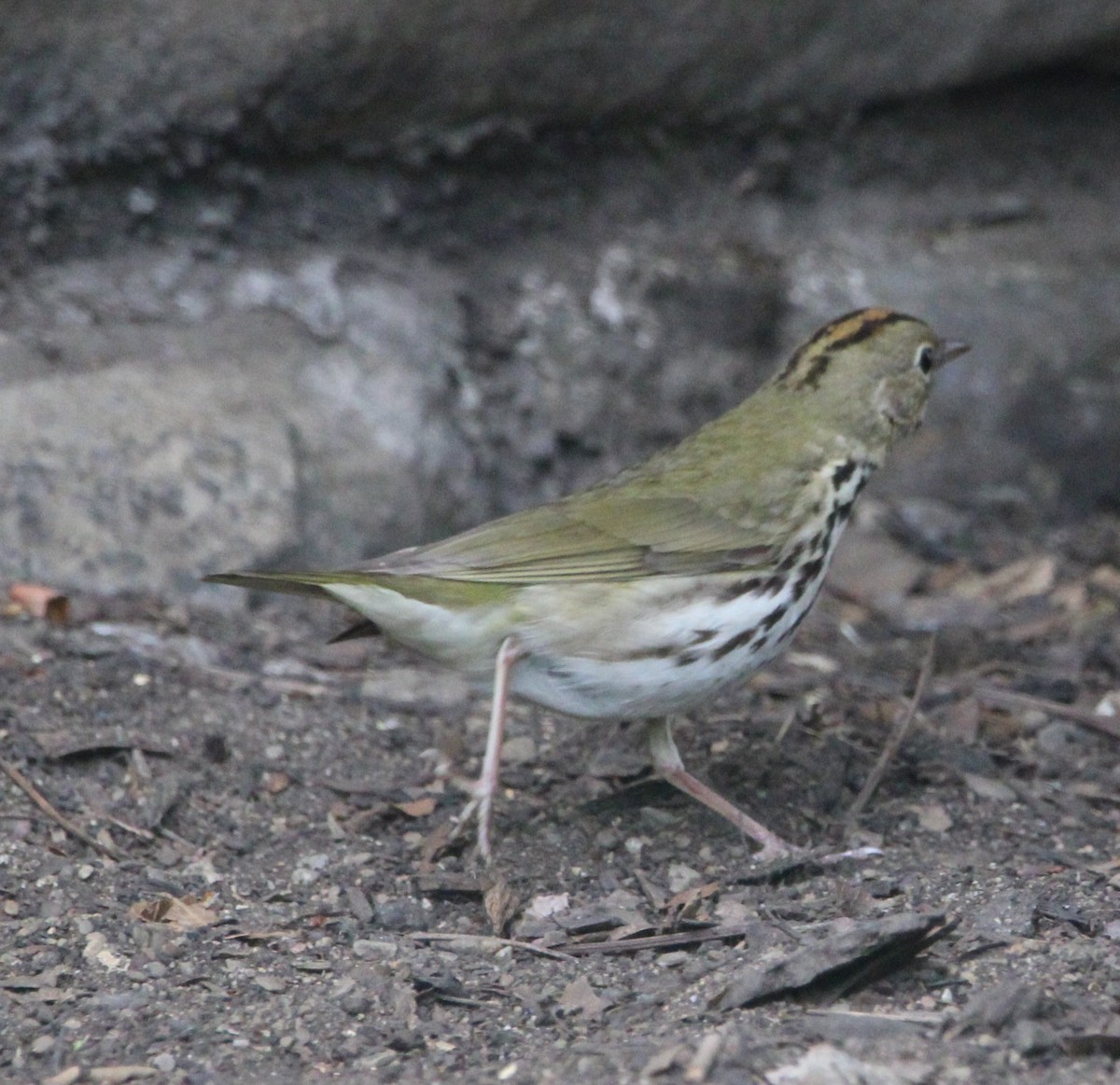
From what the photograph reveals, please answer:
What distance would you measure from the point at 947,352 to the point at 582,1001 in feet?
7.55

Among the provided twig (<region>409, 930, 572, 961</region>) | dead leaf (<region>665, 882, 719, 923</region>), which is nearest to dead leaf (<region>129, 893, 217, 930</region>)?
twig (<region>409, 930, 572, 961</region>)

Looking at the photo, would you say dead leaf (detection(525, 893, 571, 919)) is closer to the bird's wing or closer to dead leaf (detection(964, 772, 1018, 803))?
the bird's wing

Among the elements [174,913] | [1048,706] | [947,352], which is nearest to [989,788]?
[1048,706]

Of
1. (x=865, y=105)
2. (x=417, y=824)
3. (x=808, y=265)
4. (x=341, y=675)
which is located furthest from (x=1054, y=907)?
(x=865, y=105)

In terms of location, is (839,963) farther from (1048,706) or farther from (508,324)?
(508,324)

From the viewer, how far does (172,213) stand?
591 cm

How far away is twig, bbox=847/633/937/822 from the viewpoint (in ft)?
14.4

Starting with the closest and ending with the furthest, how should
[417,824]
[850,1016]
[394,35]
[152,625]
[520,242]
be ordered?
1. [850,1016]
2. [417,824]
3. [152,625]
4. [394,35]
5. [520,242]

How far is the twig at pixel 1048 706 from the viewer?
4.94 meters

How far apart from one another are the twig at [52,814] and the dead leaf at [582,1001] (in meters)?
1.17

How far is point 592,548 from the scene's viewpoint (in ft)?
13.9

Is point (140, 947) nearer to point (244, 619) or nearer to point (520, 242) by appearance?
point (244, 619)

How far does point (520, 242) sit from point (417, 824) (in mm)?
2734

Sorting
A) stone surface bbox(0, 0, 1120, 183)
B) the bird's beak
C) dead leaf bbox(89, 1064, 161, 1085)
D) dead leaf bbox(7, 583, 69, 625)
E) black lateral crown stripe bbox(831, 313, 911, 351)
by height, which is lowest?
dead leaf bbox(89, 1064, 161, 1085)
